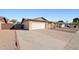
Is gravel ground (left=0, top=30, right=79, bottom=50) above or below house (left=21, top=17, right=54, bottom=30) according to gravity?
below

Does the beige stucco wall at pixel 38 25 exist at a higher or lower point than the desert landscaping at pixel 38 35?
higher

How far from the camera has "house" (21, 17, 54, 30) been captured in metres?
2.74

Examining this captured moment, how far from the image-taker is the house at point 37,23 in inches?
108

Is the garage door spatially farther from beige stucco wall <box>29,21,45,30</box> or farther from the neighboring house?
the neighboring house

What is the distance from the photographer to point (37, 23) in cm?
276

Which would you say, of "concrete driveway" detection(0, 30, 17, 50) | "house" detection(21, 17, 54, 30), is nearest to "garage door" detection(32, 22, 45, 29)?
"house" detection(21, 17, 54, 30)

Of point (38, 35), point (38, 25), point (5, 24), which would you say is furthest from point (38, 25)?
point (5, 24)

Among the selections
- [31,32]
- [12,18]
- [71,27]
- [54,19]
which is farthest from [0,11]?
[71,27]

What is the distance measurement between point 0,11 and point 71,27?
83 cm

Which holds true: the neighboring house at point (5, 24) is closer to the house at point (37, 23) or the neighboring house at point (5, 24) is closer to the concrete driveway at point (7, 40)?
the concrete driveway at point (7, 40)

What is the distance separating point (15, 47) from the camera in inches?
106

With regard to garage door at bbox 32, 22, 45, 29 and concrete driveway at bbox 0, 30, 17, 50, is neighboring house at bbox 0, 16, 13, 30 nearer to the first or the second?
concrete driveway at bbox 0, 30, 17, 50

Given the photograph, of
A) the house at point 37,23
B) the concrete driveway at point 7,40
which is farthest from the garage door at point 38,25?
the concrete driveway at point 7,40

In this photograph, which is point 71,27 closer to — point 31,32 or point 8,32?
point 31,32
